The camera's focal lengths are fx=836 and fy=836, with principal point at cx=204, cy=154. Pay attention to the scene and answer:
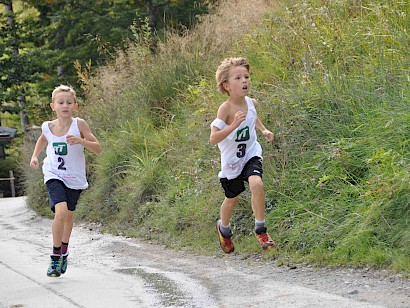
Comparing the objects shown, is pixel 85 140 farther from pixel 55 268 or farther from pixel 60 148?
pixel 55 268

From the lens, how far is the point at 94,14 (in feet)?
90.7

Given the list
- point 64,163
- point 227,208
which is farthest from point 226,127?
point 64,163

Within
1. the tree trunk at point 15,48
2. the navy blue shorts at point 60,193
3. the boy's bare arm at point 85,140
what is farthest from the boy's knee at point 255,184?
the tree trunk at point 15,48

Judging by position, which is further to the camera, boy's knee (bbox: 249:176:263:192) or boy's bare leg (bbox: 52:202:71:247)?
boy's bare leg (bbox: 52:202:71:247)

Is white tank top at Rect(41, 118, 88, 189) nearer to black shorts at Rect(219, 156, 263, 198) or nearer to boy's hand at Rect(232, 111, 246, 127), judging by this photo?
black shorts at Rect(219, 156, 263, 198)

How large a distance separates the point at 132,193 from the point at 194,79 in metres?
2.59

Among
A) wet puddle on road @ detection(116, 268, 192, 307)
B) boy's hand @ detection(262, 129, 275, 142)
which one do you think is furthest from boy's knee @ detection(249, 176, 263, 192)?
wet puddle on road @ detection(116, 268, 192, 307)

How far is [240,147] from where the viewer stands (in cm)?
762

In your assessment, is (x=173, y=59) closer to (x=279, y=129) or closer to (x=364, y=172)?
(x=279, y=129)

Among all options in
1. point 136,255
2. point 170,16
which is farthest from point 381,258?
point 170,16

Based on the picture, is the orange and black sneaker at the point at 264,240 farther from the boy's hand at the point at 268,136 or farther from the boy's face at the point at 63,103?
the boy's face at the point at 63,103

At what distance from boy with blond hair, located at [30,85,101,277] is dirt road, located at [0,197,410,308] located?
1.01 feet

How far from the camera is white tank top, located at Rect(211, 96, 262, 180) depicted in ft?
24.8

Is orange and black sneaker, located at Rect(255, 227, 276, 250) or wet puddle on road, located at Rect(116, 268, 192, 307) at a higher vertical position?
orange and black sneaker, located at Rect(255, 227, 276, 250)
